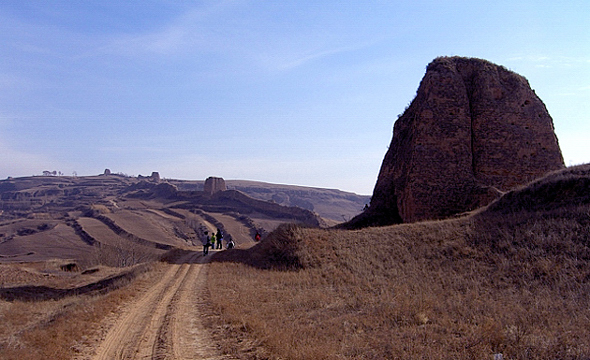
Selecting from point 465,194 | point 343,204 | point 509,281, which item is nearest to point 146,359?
point 509,281

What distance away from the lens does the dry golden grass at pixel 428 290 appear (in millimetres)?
6004

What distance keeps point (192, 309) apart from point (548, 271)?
320 inches

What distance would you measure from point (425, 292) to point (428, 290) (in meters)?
0.23

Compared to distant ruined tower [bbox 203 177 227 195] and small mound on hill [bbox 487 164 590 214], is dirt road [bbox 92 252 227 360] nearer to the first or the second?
small mound on hill [bbox 487 164 590 214]

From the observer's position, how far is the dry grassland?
5984mm

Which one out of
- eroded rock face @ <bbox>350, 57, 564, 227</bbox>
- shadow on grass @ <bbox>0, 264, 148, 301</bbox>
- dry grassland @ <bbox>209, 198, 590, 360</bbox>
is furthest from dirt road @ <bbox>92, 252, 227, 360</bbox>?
eroded rock face @ <bbox>350, 57, 564, 227</bbox>

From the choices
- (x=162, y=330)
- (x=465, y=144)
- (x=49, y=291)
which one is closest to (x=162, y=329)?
(x=162, y=330)

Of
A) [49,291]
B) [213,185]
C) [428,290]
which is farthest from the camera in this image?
[213,185]

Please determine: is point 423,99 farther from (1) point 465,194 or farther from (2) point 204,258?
(2) point 204,258

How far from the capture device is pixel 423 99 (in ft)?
76.4

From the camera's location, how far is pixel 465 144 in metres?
22.0

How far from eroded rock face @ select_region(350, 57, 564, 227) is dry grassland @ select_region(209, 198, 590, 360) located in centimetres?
517

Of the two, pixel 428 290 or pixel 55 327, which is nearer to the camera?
pixel 55 327

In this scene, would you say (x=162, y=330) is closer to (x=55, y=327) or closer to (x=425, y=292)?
(x=55, y=327)
